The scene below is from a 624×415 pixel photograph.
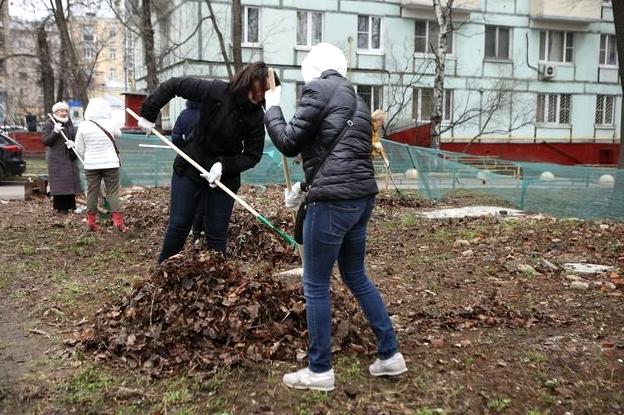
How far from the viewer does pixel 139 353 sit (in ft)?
11.5

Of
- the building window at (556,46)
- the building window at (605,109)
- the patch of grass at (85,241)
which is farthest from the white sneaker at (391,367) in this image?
the building window at (605,109)

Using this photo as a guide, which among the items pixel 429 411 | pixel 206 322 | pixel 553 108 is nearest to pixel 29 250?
pixel 206 322

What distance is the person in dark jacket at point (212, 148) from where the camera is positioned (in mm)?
4348

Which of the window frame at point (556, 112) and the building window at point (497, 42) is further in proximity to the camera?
the window frame at point (556, 112)

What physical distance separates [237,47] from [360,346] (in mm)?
14575

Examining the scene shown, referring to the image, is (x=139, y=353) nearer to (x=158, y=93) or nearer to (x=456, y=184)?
(x=158, y=93)

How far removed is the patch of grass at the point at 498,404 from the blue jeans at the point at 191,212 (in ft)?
7.59

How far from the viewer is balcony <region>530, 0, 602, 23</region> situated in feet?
86.8

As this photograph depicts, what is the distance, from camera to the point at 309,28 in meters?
24.3

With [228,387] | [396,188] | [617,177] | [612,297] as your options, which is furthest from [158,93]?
[396,188]

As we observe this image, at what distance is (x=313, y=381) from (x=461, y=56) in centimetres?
2468

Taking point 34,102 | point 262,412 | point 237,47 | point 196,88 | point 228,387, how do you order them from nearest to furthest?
point 262,412 → point 228,387 → point 196,88 → point 237,47 → point 34,102

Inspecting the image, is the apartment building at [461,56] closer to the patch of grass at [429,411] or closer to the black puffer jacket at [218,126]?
the black puffer jacket at [218,126]

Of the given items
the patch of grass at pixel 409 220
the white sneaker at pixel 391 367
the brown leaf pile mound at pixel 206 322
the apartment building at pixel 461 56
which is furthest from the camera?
the apartment building at pixel 461 56
